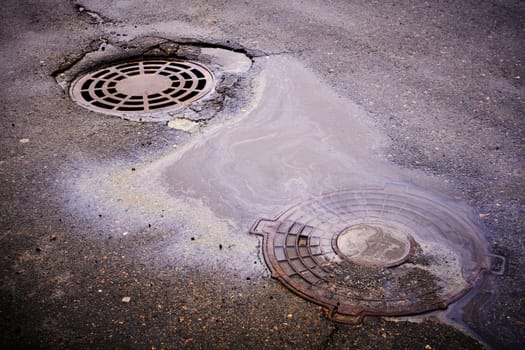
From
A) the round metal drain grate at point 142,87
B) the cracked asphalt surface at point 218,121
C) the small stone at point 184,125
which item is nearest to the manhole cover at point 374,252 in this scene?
the cracked asphalt surface at point 218,121

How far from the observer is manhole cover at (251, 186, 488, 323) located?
2992mm

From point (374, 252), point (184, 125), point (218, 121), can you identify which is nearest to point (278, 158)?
point (218, 121)

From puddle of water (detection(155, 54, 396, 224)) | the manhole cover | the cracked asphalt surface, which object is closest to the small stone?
the cracked asphalt surface

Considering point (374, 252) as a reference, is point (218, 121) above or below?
below

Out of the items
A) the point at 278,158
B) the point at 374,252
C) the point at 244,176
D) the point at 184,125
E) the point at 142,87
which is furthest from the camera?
the point at 142,87

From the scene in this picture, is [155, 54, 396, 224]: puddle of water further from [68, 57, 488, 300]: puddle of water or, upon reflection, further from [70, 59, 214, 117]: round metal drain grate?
[70, 59, 214, 117]: round metal drain grate

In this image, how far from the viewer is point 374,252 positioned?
129 inches

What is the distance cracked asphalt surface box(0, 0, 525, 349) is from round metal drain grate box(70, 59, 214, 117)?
21 centimetres

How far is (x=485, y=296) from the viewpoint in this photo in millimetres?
2971

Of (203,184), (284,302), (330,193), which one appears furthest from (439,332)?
(203,184)

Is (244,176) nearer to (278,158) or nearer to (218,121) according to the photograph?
(278,158)

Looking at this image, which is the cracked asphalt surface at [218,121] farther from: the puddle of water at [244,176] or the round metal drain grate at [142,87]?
the round metal drain grate at [142,87]

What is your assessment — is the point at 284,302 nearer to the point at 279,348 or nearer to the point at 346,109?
the point at 279,348

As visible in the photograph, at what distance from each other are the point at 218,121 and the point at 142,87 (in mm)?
1023
